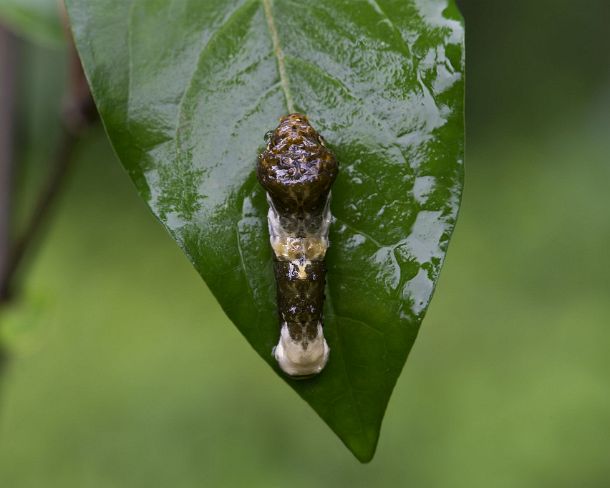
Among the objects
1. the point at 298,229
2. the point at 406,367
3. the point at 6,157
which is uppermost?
the point at 298,229

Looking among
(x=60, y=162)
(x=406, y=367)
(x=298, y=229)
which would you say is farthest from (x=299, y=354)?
(x=406, y=367)

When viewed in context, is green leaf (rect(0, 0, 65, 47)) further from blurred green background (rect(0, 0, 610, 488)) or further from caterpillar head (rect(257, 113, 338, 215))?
blurred green background (rect(0, 0, 610, 488))

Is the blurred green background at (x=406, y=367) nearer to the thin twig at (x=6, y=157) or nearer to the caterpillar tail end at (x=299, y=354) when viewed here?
the thin twig at (x=6, y=157)

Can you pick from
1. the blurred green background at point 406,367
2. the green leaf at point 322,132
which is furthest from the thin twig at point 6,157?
the blurred green background at point 406,367

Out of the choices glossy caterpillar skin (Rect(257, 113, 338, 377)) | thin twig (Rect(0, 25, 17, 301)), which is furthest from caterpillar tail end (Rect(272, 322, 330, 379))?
thin twig (Rect(0, 25, 17, 301))

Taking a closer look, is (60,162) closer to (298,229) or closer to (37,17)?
(37,17)

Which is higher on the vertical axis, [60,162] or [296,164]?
[296,164]
